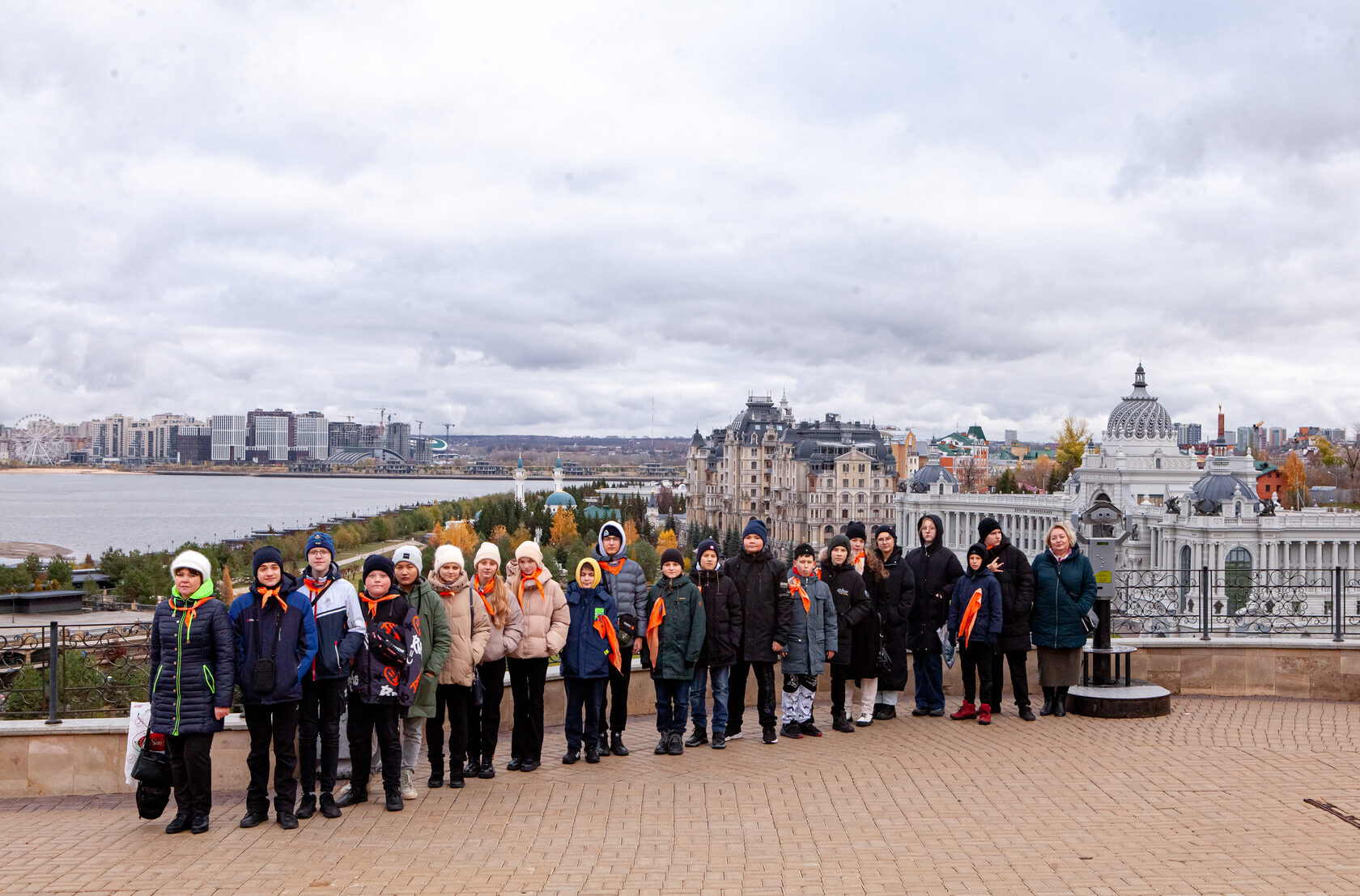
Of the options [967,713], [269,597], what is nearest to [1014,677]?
[967,713]

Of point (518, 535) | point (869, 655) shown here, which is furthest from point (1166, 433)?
point (869, 655)

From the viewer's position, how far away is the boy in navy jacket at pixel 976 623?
8984mm

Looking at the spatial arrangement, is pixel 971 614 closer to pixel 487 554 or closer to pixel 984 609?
pixel 984 609

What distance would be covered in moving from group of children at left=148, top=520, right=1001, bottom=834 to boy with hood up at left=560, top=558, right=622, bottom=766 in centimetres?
1

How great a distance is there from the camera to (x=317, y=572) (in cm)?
667

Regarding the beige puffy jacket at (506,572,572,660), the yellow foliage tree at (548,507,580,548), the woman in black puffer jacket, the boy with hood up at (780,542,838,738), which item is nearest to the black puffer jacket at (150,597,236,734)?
the woman in black puffer jacket

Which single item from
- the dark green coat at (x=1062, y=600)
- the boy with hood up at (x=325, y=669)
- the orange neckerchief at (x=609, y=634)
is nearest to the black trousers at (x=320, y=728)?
the boy with hood up at (x=325, y=669)

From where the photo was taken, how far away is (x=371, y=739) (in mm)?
6898

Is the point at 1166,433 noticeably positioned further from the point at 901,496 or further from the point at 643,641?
the point at 643,641

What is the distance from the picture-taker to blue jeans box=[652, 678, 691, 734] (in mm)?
8125

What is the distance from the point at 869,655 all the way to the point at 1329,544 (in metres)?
43.1

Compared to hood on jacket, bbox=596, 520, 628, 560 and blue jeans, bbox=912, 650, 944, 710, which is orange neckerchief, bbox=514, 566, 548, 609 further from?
blue jeans, bbox=912, 650, 944, 710

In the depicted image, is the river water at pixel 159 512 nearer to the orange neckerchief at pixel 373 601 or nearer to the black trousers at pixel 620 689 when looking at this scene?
the black trousers at pixel 620 689

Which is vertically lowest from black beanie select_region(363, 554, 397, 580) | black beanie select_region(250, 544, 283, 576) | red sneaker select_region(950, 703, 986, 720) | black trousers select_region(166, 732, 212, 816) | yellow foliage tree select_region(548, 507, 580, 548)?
yellow foliage tree select_region(548, 507, 580, 548)
